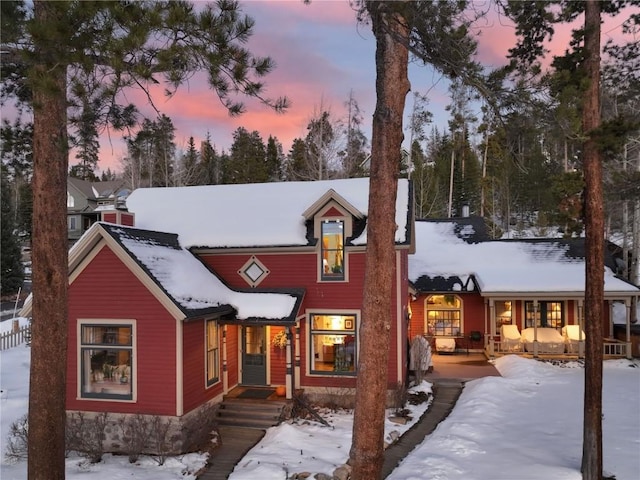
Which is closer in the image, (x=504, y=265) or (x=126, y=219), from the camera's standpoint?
(x=126, y=219)

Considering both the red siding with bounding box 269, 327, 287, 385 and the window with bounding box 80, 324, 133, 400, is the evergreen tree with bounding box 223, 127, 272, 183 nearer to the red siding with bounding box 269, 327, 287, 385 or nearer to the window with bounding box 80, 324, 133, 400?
the red siding with bounding box 269, 327, 287, 385

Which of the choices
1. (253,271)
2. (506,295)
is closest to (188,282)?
(253,271)

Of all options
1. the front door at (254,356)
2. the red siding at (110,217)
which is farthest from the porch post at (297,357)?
the red siding at (110,217)

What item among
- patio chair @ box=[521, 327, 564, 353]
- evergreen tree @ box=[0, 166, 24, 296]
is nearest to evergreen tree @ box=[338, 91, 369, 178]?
patio chair @ box=[521, 327, 564, 353]

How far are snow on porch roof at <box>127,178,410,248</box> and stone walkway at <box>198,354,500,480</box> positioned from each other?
4916mm

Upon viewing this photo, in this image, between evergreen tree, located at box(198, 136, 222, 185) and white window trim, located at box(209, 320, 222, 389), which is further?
evergreen tree, located at box(198, 136, 222, 185)

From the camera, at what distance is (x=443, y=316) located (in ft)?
66.9

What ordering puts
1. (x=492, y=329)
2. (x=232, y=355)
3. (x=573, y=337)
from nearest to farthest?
1. (x=232, y=355)
2. (x=573, y=337)
3. (x=492, y=329)

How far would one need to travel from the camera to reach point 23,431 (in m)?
10.9

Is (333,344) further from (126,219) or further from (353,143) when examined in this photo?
(353,143)

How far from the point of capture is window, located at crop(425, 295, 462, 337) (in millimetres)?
20328

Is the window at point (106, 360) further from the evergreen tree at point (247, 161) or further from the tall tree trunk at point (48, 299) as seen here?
the evergreen tree at point (247, 161)

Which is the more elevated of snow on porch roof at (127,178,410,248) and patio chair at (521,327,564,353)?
snow on porch roof at (127,178,410,248)

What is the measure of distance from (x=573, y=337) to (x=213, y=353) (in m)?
13.8
